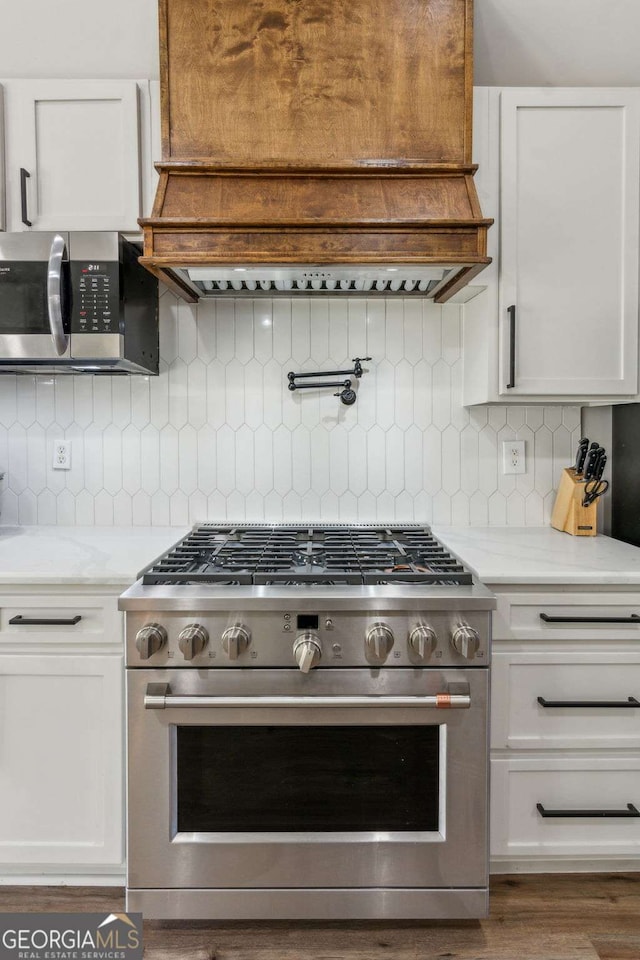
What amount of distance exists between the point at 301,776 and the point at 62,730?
2.15ft

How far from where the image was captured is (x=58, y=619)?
157 centimetres

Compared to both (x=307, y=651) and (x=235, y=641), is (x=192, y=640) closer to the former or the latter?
(x=235, y=641)

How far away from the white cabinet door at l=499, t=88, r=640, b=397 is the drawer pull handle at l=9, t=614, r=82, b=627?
1.43 m

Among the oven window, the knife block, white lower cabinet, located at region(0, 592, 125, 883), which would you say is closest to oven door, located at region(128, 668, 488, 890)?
the oven window

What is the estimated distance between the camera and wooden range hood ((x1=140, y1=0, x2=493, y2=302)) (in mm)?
1622

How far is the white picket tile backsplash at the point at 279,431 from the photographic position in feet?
7.13

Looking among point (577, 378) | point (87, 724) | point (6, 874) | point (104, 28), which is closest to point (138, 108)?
point (104, 28)

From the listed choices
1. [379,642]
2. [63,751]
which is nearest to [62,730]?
[63,751]

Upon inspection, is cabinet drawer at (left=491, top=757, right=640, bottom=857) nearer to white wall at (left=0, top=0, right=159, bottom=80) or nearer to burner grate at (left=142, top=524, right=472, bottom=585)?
burner grate at (left=142, top=524, right=472, bottom=585)

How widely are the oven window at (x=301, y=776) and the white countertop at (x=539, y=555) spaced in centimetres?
46

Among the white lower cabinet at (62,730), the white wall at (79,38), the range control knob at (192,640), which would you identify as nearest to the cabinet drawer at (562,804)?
the range control knob at (192,640)

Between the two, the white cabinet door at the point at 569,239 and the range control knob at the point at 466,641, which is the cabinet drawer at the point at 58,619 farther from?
the white cabinet door at the point at 569,239

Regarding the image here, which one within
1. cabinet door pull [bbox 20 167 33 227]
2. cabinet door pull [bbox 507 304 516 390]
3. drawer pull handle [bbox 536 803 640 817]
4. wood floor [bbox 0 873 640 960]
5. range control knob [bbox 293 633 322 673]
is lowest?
wood floor [bbox 0 873 640 960]

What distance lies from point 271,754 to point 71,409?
142cm
